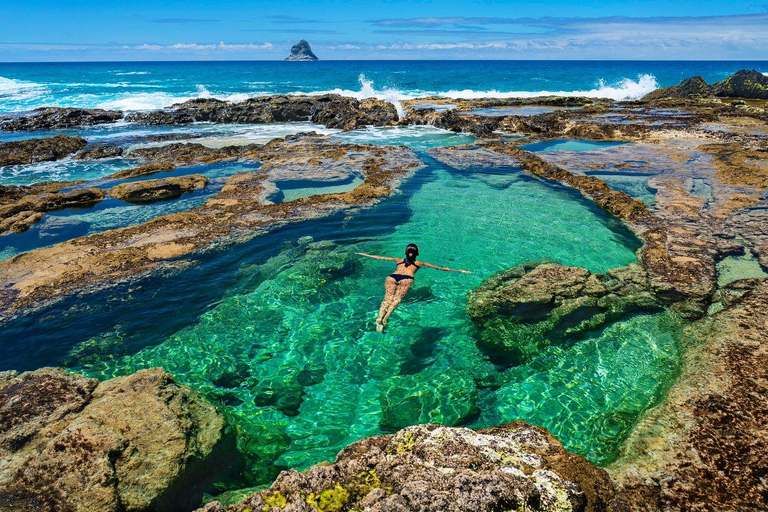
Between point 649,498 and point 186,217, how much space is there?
14177 mm

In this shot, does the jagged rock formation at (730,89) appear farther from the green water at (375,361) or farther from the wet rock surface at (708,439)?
the wet rock surface at (708,439)

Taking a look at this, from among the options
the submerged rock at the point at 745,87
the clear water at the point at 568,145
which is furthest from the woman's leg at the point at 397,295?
the submerged rock at the point at 745,87

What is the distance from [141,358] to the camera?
313 inches

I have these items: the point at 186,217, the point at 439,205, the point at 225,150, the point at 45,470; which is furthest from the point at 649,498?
the point at 225,150

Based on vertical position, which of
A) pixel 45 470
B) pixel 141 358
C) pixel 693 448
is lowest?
pixel 141 358

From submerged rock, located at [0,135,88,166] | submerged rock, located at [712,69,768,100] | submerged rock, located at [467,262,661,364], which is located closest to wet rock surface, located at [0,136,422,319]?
submerged rock, located at [467,262,661,364]

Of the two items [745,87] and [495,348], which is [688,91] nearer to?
[745,87]

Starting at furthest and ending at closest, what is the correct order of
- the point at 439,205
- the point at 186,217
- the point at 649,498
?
the point at 439,205
the point at 186,217
the point at 649,498

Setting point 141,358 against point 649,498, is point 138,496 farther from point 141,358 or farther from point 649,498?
point 649,498

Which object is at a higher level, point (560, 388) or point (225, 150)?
point (225, 150)

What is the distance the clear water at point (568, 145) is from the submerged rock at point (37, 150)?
2916 centimetres

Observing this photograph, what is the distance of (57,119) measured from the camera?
1582 inches

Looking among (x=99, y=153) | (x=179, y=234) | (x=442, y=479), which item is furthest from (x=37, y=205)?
(x=442, y=479)

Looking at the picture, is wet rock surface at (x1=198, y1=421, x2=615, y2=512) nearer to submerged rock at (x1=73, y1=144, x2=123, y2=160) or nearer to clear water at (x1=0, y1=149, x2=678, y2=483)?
clear water at (x1=0, y1=149, x2=678, y2=483)
